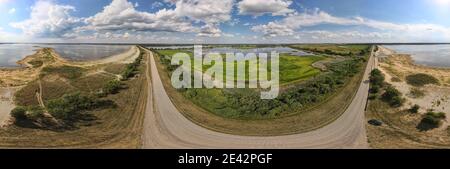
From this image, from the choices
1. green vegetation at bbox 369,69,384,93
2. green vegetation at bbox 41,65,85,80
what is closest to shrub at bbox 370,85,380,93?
green vegetation at bbox 369,69,384,93

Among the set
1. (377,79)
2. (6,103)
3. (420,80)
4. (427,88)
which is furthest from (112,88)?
(420,80)

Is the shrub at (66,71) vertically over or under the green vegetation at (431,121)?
over

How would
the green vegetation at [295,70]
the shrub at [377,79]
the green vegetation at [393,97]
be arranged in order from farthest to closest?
the green vegetation at [295,70] < the shrub at [377,79] < the green vegetation at [393,97]

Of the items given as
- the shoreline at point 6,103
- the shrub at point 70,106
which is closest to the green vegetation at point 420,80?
the shrub at point 70,106

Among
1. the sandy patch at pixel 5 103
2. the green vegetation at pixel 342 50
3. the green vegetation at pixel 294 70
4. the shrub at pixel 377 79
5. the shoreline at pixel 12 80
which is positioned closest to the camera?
the sandy patch at pixel 5 103

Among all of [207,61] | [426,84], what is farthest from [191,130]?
[207,61]

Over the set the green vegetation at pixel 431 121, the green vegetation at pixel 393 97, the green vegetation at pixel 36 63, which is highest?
the green vegetation at pixel 36 63

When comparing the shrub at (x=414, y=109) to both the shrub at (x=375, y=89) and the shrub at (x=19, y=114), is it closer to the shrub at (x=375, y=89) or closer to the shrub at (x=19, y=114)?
the shrub at (x=375, y=89)

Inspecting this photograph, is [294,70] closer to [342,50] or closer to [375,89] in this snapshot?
[375,89]
